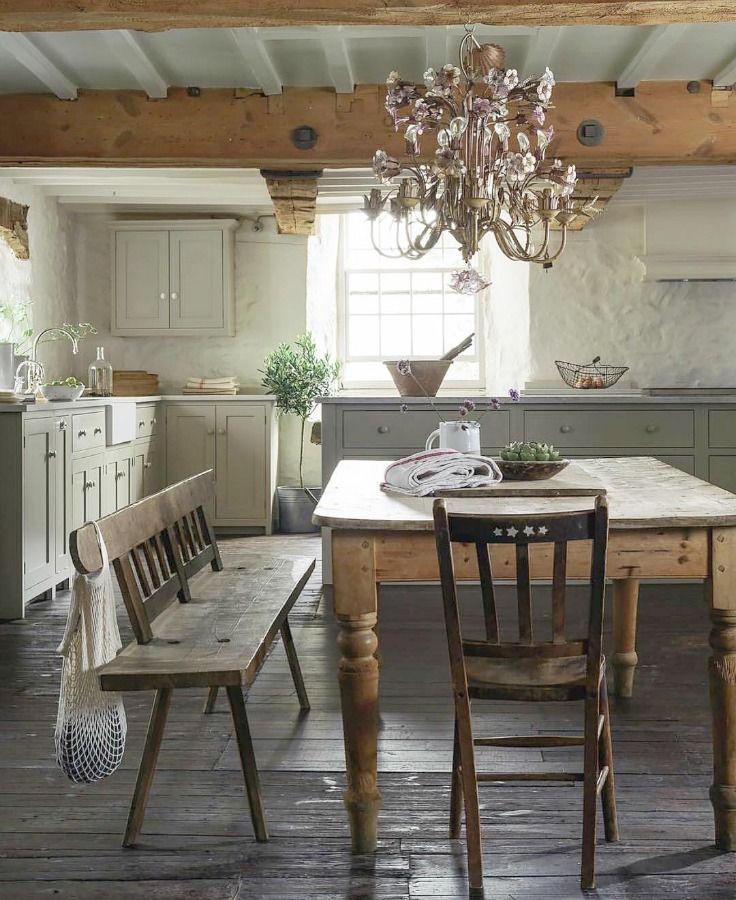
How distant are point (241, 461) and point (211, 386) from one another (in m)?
0.68

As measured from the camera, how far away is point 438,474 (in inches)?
118

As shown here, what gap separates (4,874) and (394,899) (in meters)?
0.95

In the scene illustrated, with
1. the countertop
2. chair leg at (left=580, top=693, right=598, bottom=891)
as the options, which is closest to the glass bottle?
the countertop

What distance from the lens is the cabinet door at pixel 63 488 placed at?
17.2 feet

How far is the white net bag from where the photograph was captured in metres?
2.32

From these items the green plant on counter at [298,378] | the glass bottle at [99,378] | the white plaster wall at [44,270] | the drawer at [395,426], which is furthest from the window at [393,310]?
the drawer at [395,426]

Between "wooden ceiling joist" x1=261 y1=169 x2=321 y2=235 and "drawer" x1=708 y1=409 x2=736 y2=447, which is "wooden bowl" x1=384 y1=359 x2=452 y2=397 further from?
"drawer" x1=708 y1=409 x2=736 y2=447

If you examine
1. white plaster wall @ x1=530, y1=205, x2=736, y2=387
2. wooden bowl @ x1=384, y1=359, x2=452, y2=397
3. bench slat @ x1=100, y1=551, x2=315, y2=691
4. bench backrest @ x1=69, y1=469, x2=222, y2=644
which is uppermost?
white plaster wall @ x1=530, y1=205, x2=736, y2=387

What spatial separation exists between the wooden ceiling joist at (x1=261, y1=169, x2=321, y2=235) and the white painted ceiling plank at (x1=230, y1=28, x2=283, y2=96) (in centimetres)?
57

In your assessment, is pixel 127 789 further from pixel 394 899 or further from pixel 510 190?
pixel 510 190

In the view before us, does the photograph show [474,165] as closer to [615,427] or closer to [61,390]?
[615,427]

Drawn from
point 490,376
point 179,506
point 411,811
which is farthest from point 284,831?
point 490,376

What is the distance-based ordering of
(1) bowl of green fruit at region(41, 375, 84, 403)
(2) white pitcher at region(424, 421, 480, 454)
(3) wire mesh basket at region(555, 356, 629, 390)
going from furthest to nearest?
(3) wire mesh basket at region(555, 356, 629, 390) → (1) bowl of green fruit at region(41, 375, 84, 403) → (2) white pitcher at region(424, 421, 480, 454)

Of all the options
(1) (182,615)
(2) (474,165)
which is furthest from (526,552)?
(2) (474,165)
